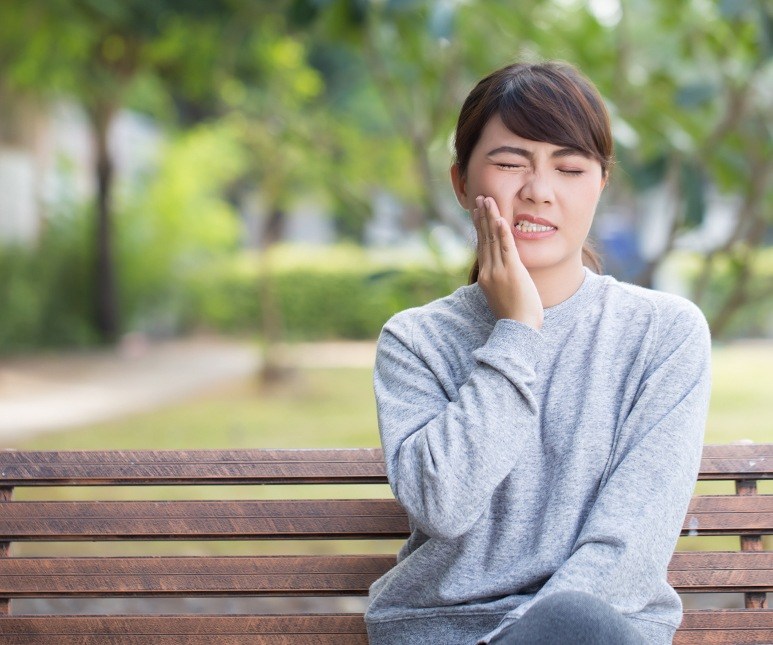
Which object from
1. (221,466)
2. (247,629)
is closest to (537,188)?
(221,466)

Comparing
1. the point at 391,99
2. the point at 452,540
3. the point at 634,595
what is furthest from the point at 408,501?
the point at 391,99

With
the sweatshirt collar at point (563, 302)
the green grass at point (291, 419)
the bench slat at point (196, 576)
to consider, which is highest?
the sweatshirt collar at point (563, 302)

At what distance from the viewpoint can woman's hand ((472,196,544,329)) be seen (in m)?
1.98

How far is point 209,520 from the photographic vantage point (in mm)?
2463

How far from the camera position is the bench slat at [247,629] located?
2342 millimetres

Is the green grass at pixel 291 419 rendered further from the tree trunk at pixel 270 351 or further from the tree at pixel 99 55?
the tree at pixel 99 55

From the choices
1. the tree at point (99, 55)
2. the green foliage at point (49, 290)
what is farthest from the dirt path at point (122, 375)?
the tree at point (99, 55)

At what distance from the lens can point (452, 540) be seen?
199 cm

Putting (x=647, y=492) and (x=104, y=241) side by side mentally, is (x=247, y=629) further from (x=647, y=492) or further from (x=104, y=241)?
(x=104, y=241)

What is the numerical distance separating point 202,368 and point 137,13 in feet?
27.5

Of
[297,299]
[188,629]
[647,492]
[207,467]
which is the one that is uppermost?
[647,492]

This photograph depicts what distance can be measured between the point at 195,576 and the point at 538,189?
3.58 ft

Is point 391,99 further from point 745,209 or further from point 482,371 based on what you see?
point 482,371

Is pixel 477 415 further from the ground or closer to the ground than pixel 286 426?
further from the ground
